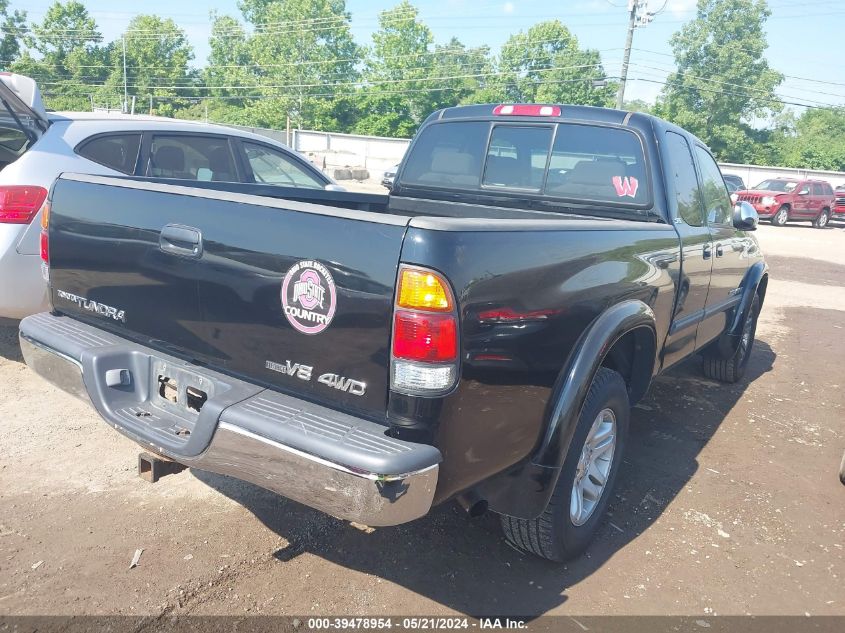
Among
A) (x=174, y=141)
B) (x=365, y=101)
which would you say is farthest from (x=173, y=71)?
(x=174, y=141)

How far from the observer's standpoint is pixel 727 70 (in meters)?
61.4

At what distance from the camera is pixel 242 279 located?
8.12 feet

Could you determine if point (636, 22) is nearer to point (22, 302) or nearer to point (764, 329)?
point (764, 329)

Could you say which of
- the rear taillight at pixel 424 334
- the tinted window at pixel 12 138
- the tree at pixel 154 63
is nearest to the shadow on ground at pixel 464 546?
the rear taillight at pixel 424 334

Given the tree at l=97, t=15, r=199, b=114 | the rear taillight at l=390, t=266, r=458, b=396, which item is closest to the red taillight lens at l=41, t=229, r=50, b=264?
the rear taillight at l=390, t=266, r=458, b=396

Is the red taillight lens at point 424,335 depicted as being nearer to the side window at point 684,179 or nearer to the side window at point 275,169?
the side window at point 684,179

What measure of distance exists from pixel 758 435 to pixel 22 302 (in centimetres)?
498

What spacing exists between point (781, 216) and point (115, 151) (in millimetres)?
24202

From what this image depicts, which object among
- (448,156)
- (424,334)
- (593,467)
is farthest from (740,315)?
(424,334)

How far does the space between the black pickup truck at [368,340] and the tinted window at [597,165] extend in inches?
3.6

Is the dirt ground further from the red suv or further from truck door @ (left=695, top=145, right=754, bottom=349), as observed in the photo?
the red suv

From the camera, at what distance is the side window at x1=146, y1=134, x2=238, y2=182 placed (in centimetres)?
557

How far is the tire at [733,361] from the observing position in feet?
18.7

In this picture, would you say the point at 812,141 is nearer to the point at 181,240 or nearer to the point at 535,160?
the point at 535,160
